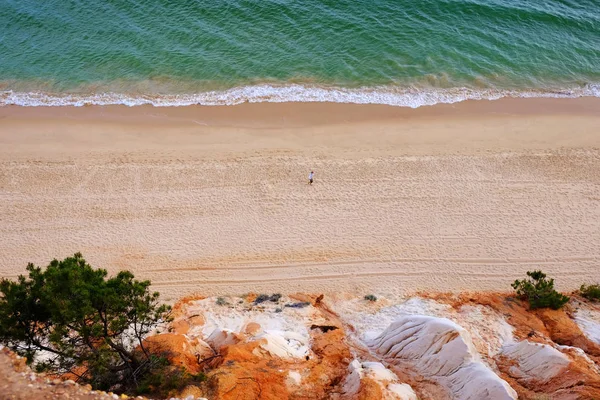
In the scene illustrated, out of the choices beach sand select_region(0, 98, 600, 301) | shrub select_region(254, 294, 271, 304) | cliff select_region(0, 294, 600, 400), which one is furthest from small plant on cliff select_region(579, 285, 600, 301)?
shrub select_region(254, 294, 271, 304)

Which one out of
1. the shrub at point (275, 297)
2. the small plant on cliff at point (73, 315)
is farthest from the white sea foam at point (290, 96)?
the small plant on cliff at point (73, 315)

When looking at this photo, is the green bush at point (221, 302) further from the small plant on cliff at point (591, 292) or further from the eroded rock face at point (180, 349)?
the small plant on cliff at point (591, 292)

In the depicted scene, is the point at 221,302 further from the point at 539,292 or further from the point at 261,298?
the point at 539,292

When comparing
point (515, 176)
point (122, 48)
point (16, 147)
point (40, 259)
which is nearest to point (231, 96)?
point (122, 48)

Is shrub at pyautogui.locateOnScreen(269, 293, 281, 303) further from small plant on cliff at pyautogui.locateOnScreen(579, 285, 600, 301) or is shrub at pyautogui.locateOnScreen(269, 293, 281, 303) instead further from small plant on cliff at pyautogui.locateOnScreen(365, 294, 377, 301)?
small plant on cliff at pyautogui.locateOnScreen(579, 285, 600, 301)

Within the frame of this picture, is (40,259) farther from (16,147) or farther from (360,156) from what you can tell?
(360,156)

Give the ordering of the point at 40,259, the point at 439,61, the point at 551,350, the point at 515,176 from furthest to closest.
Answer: the point at 439,61 → the point at 515,176 → the point at 40,259 → the point at 551,350
